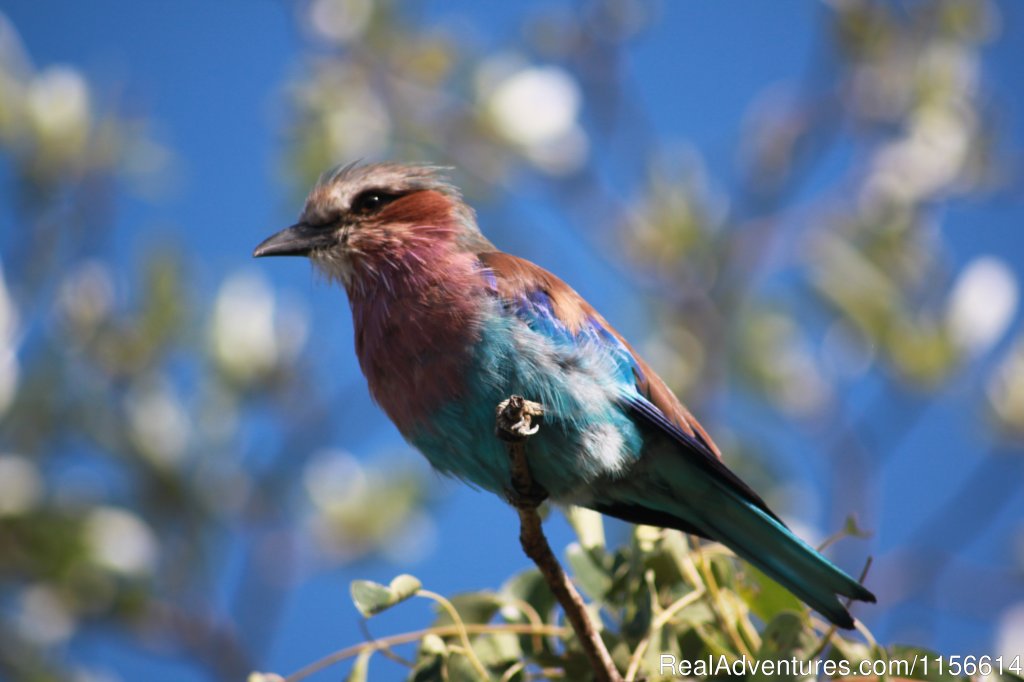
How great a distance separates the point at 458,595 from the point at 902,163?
4.03 m

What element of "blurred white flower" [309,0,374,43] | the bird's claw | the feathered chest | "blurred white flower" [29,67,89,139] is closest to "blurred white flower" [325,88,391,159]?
"blurred white flower" [309,0,374,43]

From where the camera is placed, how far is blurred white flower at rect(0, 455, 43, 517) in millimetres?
4641

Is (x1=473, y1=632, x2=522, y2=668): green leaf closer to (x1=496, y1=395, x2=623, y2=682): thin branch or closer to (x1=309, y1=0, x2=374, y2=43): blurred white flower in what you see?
(x1=496, y1=395, x2=623, y2=682): thin branch

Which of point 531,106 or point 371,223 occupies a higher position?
point 531,106

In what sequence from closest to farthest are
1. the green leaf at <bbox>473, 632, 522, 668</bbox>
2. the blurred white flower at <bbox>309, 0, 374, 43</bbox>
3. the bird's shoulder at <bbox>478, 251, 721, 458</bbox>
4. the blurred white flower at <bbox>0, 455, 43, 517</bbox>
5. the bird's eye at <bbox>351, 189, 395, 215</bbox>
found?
the green leaf at <bbox>473, 632, 522, 668</bbox> < the bird's shoulder at <bbox>478, 251, 721, 458</bbox> < the bird's eye at <bbox>351, 189, 395, 215</bbox> < the blurred white flower at <bbox>0, 455, 43, 517</bbox> < the blurred white flower at <bbox>309, 0, 374, 43</bbox>

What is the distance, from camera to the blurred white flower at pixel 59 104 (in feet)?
17.3

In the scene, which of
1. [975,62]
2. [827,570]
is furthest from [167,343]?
[975,62]

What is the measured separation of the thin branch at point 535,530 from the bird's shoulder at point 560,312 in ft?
1.19

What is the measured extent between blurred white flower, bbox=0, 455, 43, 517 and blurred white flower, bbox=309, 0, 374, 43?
8.84 ft

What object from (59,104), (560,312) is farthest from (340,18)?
(560,312)

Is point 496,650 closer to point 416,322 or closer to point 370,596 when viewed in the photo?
point 370,596

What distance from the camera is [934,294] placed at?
17.6ft

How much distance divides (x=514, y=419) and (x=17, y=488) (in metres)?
2.72

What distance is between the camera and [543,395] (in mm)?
3115
